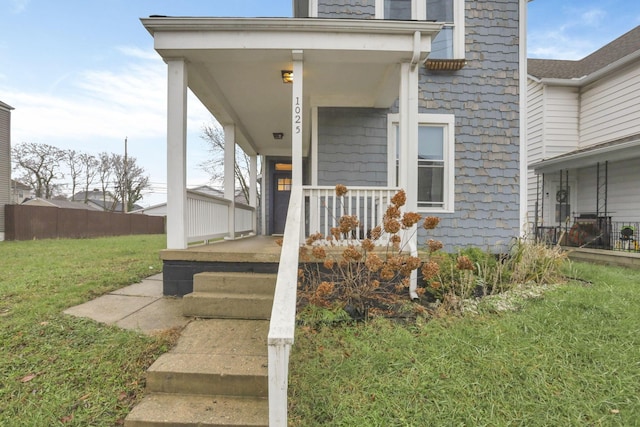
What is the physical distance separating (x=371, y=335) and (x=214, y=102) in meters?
4.16

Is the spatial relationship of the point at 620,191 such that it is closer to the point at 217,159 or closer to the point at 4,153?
the point at 4,153

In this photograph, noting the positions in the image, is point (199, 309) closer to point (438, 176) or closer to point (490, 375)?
point (490, 375)

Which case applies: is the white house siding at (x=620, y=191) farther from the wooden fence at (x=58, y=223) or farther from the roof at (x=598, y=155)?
the wooden fence at (x=58, y=223)

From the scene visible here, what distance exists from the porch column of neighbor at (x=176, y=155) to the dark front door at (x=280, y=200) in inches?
175

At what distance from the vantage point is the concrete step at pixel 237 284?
319 cm

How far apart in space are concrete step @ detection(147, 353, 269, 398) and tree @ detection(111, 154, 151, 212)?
36845mm

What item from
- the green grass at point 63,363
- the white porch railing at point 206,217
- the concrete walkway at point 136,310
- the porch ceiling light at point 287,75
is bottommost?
the green grass at point 63,363

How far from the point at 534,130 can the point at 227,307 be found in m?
10.7

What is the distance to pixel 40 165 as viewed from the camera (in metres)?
29.8

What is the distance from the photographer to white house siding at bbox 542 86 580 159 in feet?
31.2

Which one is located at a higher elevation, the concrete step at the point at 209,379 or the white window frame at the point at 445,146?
the white window frame at the point at 445,146

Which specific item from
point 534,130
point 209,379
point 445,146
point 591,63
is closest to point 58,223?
point 209,379

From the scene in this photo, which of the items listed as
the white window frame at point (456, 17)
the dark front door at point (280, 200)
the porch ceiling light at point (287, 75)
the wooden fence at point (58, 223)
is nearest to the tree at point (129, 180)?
the wooden fence at point (58, 223)

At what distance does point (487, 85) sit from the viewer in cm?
554
